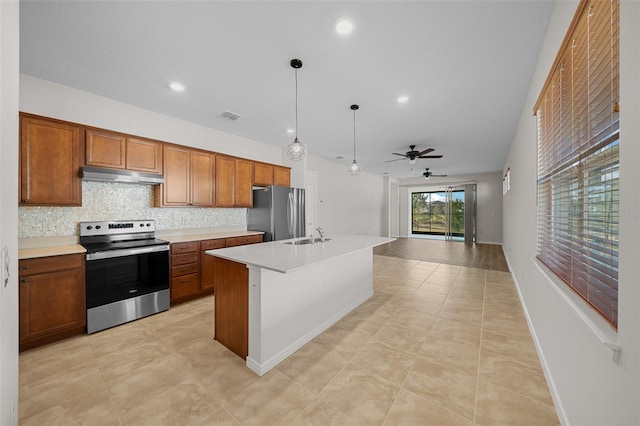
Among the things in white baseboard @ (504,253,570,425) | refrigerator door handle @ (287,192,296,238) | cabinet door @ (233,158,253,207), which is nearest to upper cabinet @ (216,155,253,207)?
cabinet door @ (233,158,253,207)

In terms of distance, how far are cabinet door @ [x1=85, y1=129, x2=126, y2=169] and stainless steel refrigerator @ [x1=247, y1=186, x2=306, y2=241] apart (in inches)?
83.0

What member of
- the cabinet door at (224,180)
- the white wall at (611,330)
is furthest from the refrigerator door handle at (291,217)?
the white wall at (611,330)

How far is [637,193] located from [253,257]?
2.10 m

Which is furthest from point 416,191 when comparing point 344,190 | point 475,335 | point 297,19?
point 297,19

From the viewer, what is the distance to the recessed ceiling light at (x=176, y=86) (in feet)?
9.14

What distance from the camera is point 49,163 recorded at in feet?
8.50

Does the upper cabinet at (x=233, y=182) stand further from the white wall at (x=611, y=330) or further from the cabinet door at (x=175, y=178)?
the white wall at (x=611, y=330)

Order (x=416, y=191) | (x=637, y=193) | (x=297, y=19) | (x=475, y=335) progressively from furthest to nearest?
(x=416, y=191) → (x=475, y=335) → (x=297, y=19) → (x=637, y=193)

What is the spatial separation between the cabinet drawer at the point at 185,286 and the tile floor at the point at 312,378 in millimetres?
368

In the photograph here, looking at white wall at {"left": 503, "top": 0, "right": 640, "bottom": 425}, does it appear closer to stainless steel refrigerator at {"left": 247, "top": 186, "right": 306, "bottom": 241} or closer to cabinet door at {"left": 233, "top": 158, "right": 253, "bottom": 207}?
stainless steel refrigerator at {"left": 247, "top": 186, "right": 306, "bottom": 241}

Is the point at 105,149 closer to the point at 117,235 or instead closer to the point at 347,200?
Result: the point at 117,235

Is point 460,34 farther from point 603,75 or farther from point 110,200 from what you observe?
point 110,200

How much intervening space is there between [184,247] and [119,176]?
45.4 inches

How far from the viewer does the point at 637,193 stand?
81cm
